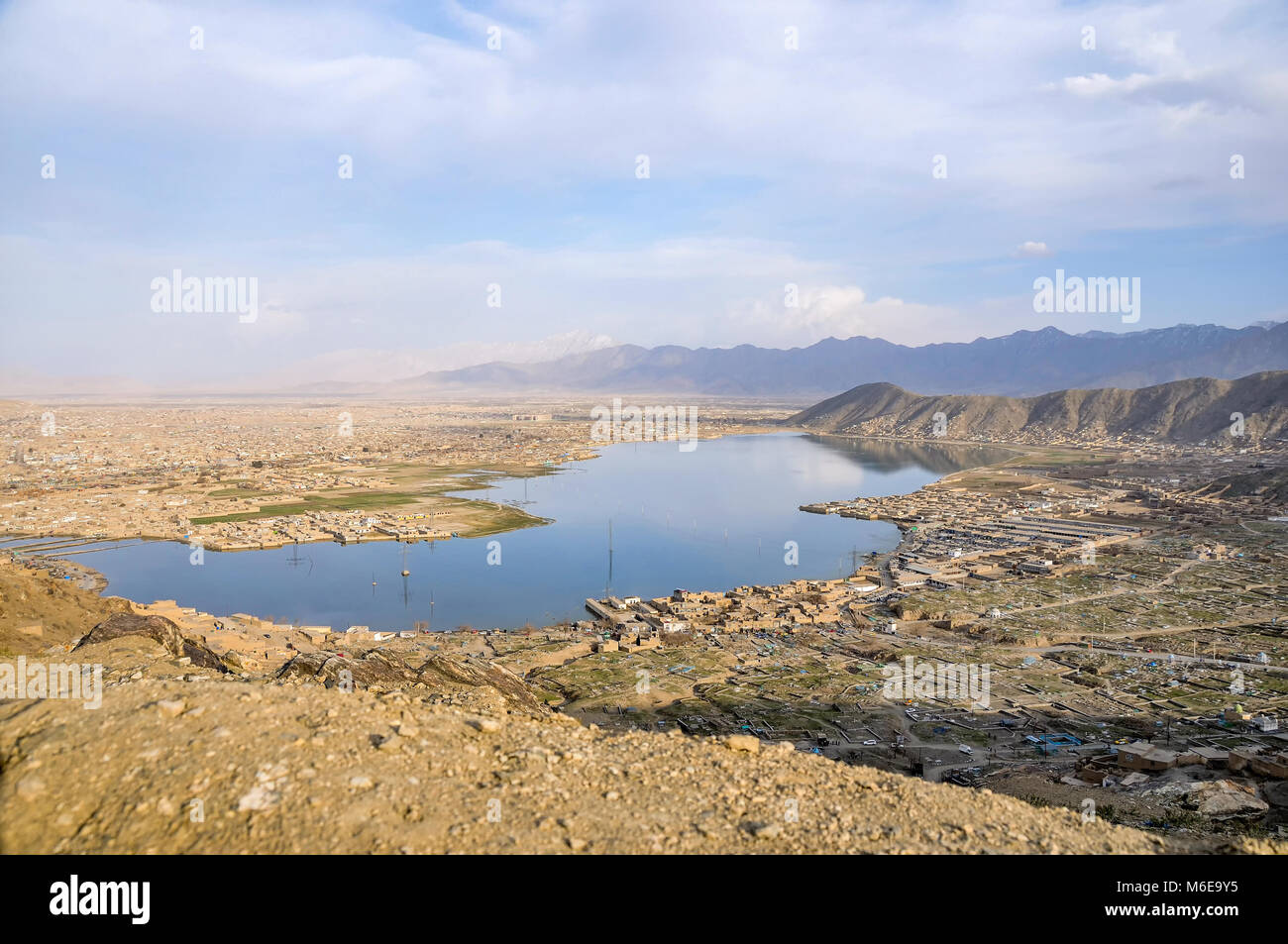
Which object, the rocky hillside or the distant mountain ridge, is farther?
the distant mountain ridge

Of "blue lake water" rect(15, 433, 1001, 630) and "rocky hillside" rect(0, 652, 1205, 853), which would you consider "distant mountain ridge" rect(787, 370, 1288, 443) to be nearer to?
"blue lake water" rect(15, 433, 1001, 630)

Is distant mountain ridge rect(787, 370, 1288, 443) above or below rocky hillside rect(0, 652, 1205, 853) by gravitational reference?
above

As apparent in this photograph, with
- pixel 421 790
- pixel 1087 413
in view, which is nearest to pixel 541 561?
pixel 421 790

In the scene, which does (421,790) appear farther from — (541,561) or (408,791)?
(541,561)

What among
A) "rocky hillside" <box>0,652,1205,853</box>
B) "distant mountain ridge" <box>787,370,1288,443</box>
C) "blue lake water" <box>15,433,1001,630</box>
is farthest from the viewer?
"distant mountain ridge" <box>787,370,1288,443</box>

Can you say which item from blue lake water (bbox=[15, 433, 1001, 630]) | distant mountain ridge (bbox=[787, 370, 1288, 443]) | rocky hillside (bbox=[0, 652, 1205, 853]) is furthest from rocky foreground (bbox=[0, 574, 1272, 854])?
distant mountain ridge (bbox=[787, 370, 1288, 443])

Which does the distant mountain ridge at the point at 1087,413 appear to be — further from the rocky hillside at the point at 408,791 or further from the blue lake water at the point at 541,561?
the rocky hillside at the point at 408,791
